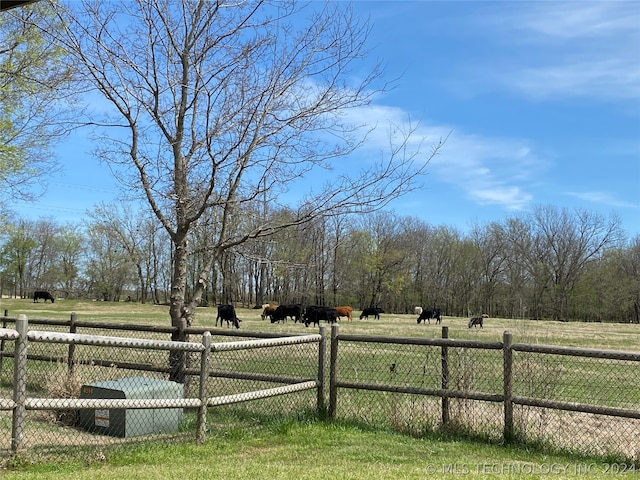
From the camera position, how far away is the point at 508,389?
7566 millimetres

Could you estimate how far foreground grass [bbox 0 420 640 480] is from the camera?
5781mm

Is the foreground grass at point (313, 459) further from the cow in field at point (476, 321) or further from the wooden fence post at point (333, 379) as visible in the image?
the cow in field at point (476, 321)

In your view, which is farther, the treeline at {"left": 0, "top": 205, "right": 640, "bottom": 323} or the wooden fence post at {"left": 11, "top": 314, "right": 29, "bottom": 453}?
the treeline at {"left": 0, "top": 205, "right": 640, "bottom": 323}

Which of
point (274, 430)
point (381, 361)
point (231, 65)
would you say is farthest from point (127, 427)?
point (381, 361)

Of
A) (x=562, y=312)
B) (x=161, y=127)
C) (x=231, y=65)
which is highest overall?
(x=231, y=65)

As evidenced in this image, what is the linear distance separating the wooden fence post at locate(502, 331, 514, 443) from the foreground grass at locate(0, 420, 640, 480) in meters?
0.22

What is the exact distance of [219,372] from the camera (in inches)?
372

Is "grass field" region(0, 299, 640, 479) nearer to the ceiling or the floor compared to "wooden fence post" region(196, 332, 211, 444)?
nearer to the floor

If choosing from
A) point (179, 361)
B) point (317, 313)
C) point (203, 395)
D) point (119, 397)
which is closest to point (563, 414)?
point (203, 395)

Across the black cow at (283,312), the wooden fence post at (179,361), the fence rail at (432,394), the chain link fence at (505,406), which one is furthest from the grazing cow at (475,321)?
the wooden fence post at (179,361)

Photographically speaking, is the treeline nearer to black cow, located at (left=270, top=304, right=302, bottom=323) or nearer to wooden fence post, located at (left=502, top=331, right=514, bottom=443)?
black cow, located at (left=270, top=304, right=302, bottom=323)

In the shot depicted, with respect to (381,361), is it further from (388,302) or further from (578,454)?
(388,302)

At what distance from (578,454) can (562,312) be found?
75.2 metres

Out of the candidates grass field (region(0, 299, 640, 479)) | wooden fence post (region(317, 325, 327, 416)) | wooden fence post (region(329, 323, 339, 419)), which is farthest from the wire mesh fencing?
wooden fence post (region(317, 325, 327, 416))
